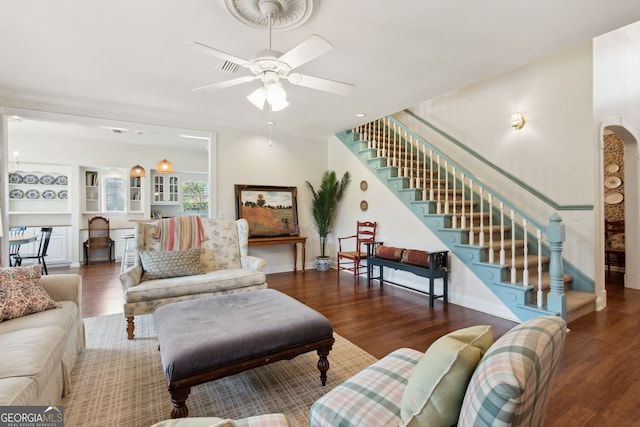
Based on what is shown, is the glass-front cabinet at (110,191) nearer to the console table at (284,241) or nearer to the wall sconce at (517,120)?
the console table at (284,241)

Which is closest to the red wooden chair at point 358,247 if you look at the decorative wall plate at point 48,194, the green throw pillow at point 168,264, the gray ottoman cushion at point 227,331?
the green throw pillow at point 168,264

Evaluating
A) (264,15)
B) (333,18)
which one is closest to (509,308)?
(333,18)

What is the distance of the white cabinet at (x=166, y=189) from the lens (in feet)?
25.4

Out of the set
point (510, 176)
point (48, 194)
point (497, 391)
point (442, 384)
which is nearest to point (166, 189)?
point (48, 194)

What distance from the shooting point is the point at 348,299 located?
4.07 metres

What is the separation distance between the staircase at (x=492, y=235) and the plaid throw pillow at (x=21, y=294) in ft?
13.3

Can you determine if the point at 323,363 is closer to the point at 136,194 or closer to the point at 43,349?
the point at 43,349

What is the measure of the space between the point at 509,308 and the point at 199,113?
16.1 ft

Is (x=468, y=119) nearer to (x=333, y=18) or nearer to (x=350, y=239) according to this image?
(x=350, y=239)

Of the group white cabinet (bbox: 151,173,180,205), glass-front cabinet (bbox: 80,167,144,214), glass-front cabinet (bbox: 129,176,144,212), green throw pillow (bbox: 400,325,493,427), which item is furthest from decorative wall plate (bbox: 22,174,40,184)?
green throw pillow (bbox: 400,325,493,427)

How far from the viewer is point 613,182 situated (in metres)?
5.47

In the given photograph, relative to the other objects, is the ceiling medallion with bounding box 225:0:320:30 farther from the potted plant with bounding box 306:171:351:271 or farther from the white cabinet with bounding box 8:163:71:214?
the white cabinet with bounding box 8:163:71:214

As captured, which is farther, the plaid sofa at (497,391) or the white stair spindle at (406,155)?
the white stair spindle at (406,155)

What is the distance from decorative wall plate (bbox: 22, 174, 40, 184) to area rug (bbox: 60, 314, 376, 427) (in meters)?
5.83
